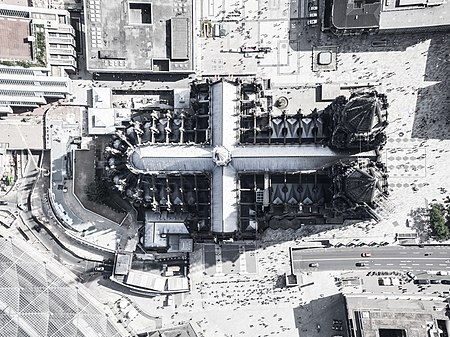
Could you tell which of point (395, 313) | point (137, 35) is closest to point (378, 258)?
point (395, 313)

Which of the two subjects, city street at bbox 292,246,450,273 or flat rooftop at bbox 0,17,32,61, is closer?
flat rooftop at bbox 0,17,32,61

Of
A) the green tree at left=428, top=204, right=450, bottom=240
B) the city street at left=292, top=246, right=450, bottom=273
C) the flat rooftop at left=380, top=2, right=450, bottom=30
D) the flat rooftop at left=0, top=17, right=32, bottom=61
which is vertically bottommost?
the city street at left=292, top=246, right=450, bottom=273

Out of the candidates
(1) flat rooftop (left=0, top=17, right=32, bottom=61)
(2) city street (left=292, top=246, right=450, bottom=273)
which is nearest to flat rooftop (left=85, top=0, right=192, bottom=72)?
(1) flat rooftop (left=0, top=17, right=32, bottom=61)

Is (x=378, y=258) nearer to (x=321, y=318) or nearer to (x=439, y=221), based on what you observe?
(x=439, y=221)

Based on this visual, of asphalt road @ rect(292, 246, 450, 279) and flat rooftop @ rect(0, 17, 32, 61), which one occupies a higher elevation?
flat rooftop @ rect(0, 17, 32, 61)

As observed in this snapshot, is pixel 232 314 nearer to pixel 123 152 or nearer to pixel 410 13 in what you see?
pixel 123 152

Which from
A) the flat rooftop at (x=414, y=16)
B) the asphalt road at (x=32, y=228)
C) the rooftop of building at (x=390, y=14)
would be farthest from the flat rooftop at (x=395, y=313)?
the rooftop of building at (x=390, y=14)

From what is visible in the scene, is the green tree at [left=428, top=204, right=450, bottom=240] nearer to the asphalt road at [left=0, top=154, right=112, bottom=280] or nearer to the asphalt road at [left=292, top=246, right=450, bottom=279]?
the asphalt road at [left=292, top=246, right=450, bottom=279]
